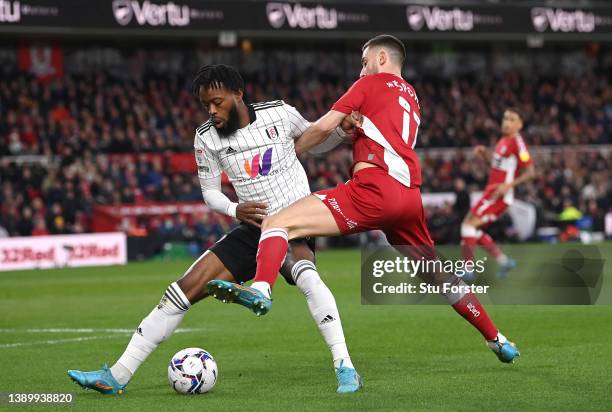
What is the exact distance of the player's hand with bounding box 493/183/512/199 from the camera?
55.4ft

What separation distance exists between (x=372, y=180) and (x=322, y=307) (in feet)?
3.22

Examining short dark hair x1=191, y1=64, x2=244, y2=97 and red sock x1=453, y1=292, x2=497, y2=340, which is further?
red sock x1=453, y1=292, x2=497, y2=340

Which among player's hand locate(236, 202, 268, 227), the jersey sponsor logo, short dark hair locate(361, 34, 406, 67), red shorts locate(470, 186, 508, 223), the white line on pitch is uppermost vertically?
short dark hair locate(361, 34, 406, 67)

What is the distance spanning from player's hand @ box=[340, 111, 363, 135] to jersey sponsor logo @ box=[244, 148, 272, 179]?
0.58 m

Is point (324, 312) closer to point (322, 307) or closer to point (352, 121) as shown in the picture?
point (322, 307)

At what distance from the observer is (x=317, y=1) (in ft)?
108

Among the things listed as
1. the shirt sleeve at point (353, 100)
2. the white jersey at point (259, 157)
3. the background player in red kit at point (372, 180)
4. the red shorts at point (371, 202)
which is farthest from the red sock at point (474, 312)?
the shirt sleeve at point (353, 100)

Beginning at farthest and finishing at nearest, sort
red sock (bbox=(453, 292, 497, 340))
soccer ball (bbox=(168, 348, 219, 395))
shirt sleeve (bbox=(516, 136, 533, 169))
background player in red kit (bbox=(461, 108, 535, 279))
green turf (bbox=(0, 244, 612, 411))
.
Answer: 1. background player in red kit (bbox=(461, 108, 535, 279))
2. shirt sleeve (bbox=(516, 136, 533, 169))
3. red sock (bbox=(453, 292, 497, 340))
4. soccer ball (bbox=(168, 348, 219, 395))
5. green turf (bbox=(0, 244, 612, 411))

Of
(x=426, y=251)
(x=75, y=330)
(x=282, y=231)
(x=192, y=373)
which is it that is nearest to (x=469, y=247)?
(x=75, y=330)

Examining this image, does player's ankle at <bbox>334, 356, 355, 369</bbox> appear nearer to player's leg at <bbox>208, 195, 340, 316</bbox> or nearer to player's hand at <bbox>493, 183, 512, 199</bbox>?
player's leg at <bbox>208, 195, 340, 316</bbox>

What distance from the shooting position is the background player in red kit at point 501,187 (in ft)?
55.4

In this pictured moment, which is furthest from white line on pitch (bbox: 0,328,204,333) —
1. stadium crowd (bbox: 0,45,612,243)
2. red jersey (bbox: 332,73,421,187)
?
stadium crowd (bbox: 0,45,612,243)

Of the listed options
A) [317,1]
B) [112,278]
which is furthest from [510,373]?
[317,1]

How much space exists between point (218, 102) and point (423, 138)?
27.0m
